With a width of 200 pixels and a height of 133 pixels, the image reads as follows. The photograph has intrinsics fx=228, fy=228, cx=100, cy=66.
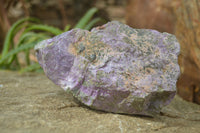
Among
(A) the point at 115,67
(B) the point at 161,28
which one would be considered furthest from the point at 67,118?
(B) the point at 161,28

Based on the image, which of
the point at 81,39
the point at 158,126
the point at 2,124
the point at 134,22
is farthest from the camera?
the point at 134,22

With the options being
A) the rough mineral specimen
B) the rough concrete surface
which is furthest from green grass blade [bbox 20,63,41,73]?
the rough mineral specimen

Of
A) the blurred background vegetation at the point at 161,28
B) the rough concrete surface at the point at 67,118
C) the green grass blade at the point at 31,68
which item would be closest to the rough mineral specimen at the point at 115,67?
the rough concrete surface at the point at 67,118

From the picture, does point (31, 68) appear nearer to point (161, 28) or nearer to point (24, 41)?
point (24, 41)

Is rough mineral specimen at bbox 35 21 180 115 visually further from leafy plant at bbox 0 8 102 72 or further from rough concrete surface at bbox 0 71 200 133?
leafy plant at bbox 0 8 102 72

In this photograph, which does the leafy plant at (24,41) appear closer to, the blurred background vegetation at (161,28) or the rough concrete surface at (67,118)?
the blurred background vegetation at (161,28)

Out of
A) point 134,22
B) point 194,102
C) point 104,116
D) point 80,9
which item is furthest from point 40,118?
point 80,9

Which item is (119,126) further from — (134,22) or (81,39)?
(134,22)
